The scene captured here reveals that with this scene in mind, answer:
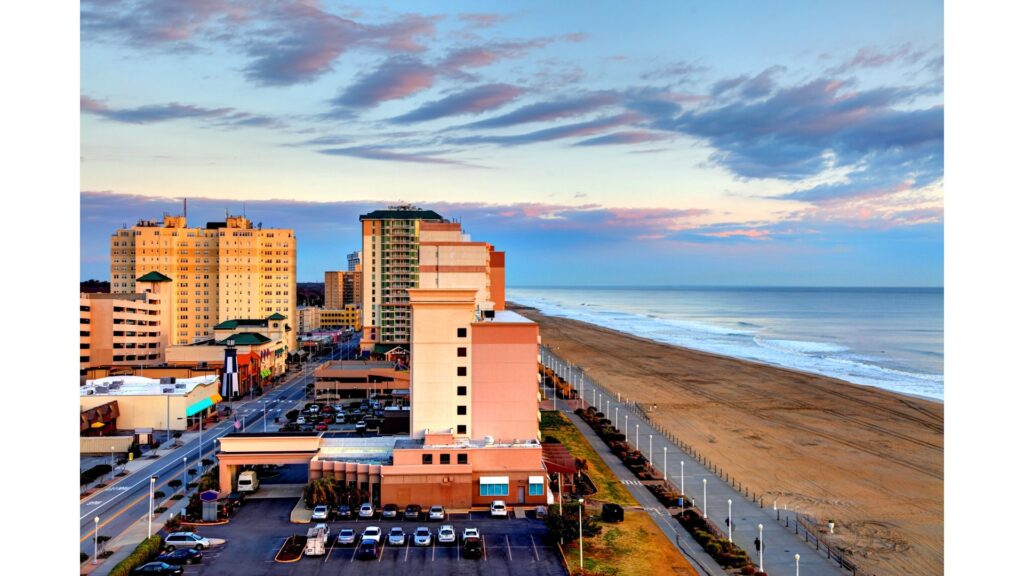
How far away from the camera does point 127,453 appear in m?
48.6

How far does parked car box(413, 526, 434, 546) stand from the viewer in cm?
3094

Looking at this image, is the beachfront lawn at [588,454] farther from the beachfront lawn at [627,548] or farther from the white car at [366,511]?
the white car at [366,511]

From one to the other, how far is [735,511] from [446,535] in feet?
50.8

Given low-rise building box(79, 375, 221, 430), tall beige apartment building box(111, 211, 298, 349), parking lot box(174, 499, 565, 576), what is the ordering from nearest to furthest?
1. parking lot box(174, 499, 565, 576)
2. low-rise building box(79, 375, 221, 430)
3. tall beige apartment building box(111, 211, 298, 349)

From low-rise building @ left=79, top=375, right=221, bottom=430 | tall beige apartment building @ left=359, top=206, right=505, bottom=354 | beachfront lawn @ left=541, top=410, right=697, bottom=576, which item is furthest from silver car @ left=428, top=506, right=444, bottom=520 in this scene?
tall beige apartment building @ left=359, top=206, right=505, bottom=354

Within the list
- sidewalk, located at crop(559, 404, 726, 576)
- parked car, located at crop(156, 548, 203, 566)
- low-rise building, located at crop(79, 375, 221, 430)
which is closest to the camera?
parked car, located at crop(156, 548, 203, 566)

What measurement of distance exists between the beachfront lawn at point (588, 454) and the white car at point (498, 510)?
5833 millimetres

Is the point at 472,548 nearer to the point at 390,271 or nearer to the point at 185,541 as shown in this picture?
the point at 185,541

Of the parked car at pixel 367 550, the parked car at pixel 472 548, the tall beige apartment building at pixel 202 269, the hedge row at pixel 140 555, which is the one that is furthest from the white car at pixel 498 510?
the tall beige apartment building at pixel 202 269

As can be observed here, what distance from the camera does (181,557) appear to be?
28625 millimetres

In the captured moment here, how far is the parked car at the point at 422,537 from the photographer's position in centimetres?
Result: 3094

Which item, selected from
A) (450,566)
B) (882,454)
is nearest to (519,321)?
(450,566)

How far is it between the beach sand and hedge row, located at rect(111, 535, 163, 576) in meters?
29.1

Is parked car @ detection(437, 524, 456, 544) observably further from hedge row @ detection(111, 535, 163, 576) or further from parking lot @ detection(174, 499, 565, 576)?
hedge row @ detection(111, 535, 163, 576)
